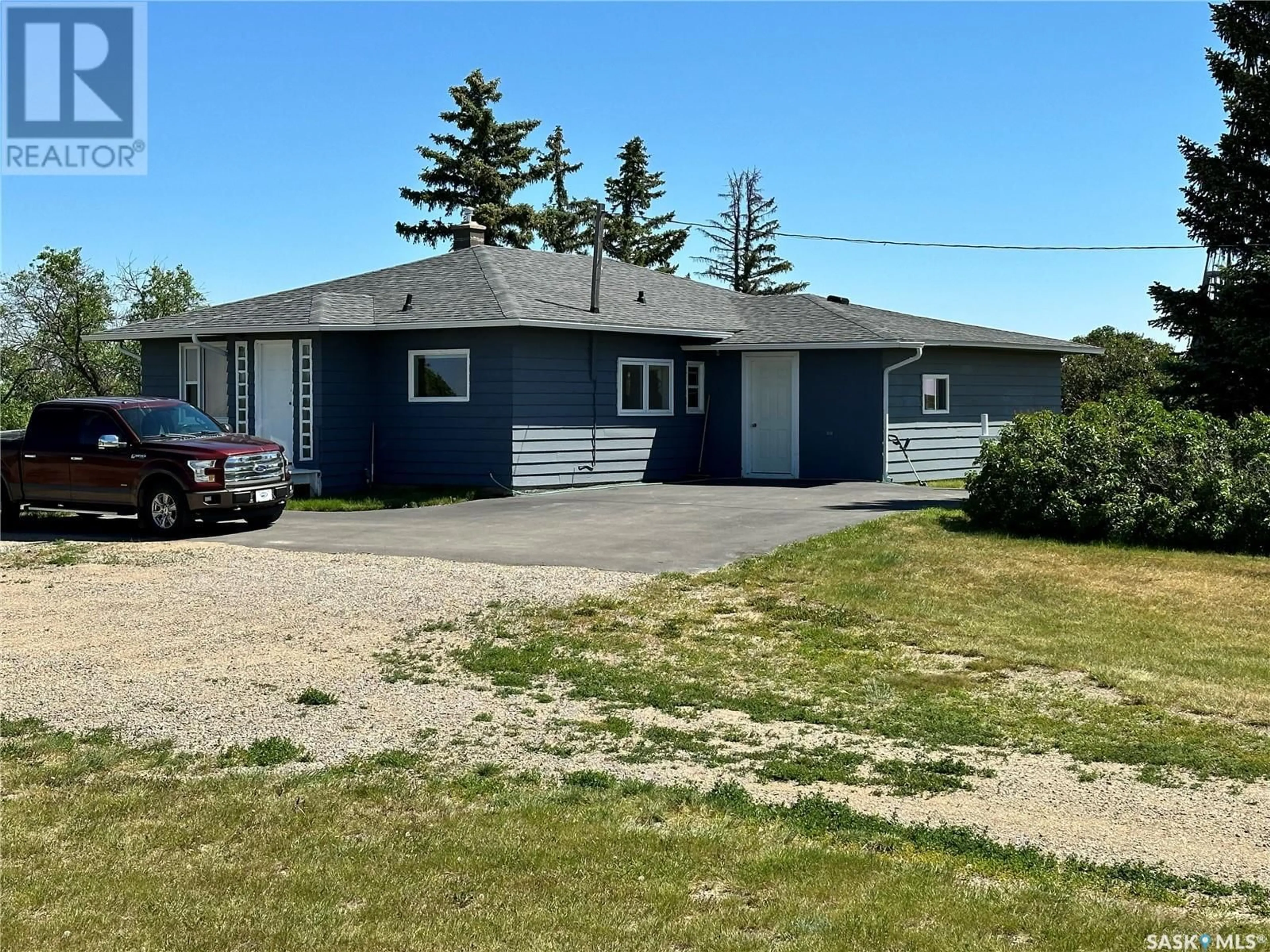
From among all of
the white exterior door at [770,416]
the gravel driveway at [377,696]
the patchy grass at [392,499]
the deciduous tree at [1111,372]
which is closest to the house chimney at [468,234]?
the white exterior door at [770,416]

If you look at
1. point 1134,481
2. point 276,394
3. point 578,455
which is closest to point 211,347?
point 276,394

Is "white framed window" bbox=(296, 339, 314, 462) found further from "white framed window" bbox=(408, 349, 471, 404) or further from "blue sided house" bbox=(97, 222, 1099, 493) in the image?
"white framed window" bbox=(408, 349, 471, 404)

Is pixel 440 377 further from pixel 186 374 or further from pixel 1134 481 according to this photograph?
pixel 1134 481

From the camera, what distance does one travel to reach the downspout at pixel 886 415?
2345 centimetres

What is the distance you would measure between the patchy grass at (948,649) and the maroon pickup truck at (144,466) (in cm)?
668

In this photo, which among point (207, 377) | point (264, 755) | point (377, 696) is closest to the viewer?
point (264, 755)

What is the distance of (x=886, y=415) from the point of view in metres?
23.5

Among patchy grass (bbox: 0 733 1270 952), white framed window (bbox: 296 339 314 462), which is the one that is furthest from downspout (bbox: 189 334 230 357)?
patchy grass (bbox: 0 733 1270 952)

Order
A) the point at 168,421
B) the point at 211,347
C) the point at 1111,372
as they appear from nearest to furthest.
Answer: the point at 168,421, the point at 211,347, the point at 1111,372

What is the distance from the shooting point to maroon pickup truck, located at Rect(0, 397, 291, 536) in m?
16.3

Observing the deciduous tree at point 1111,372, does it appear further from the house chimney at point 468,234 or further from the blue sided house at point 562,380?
the house chimney at point 468,234

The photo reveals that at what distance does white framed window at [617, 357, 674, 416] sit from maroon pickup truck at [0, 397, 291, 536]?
7791mm

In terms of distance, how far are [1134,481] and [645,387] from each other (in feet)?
34.2

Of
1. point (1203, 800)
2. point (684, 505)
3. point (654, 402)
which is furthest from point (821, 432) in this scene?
point (1203, 800)
